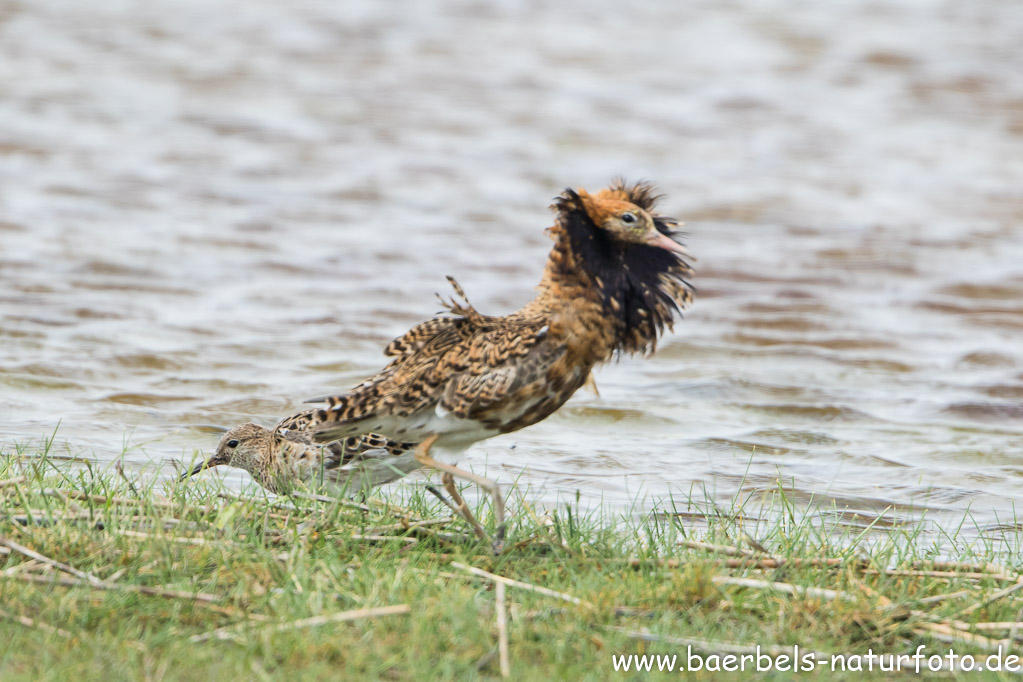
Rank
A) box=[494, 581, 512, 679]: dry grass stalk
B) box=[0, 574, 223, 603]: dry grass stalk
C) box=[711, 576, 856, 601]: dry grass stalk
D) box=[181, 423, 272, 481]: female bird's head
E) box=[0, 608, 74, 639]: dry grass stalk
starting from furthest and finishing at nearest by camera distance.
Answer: box=[181, 423, 272, 481]: female bird's head → box=[711, 576, 856, 601]: dry grass stalk → box=[0, 574, 223, 603]: dry grass stalk → box=[0, 608, 74, 639]: dry grass stalk → box=[494, 581, 512, 679]: dry grass stalk

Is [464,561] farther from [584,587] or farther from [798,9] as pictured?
[798,9]

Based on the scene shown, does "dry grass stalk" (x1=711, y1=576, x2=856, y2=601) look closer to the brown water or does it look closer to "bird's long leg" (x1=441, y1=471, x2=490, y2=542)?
"bird's long leg" (x1=441, y1=471, x2=490, y2=542)

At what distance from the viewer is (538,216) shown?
50.7ft

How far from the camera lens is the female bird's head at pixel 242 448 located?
23.3 feet

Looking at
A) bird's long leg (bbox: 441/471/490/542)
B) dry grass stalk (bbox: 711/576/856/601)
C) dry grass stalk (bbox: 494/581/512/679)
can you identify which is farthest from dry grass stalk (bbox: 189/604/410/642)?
dry grass stalk (bbox: 711/576/856/601)

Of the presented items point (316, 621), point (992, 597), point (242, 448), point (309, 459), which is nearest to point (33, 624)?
point (316, 621)

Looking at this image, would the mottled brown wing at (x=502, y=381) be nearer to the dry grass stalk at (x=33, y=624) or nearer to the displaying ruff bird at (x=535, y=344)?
the displaying ruff bird at (x=535, y=344)

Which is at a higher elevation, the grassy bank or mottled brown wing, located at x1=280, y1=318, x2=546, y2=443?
mottled brown wing, located at x1=280, y1=318, x2=546, y2=443

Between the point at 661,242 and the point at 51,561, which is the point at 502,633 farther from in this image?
the point at 661,242

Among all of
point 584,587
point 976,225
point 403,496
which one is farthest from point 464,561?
point 976,225

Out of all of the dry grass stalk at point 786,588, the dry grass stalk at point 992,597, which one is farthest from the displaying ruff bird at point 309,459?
the dry grass stalk at point 992,597

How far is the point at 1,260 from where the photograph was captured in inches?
497

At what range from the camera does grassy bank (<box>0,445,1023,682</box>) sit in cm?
474

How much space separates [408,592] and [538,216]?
34.6 ft
